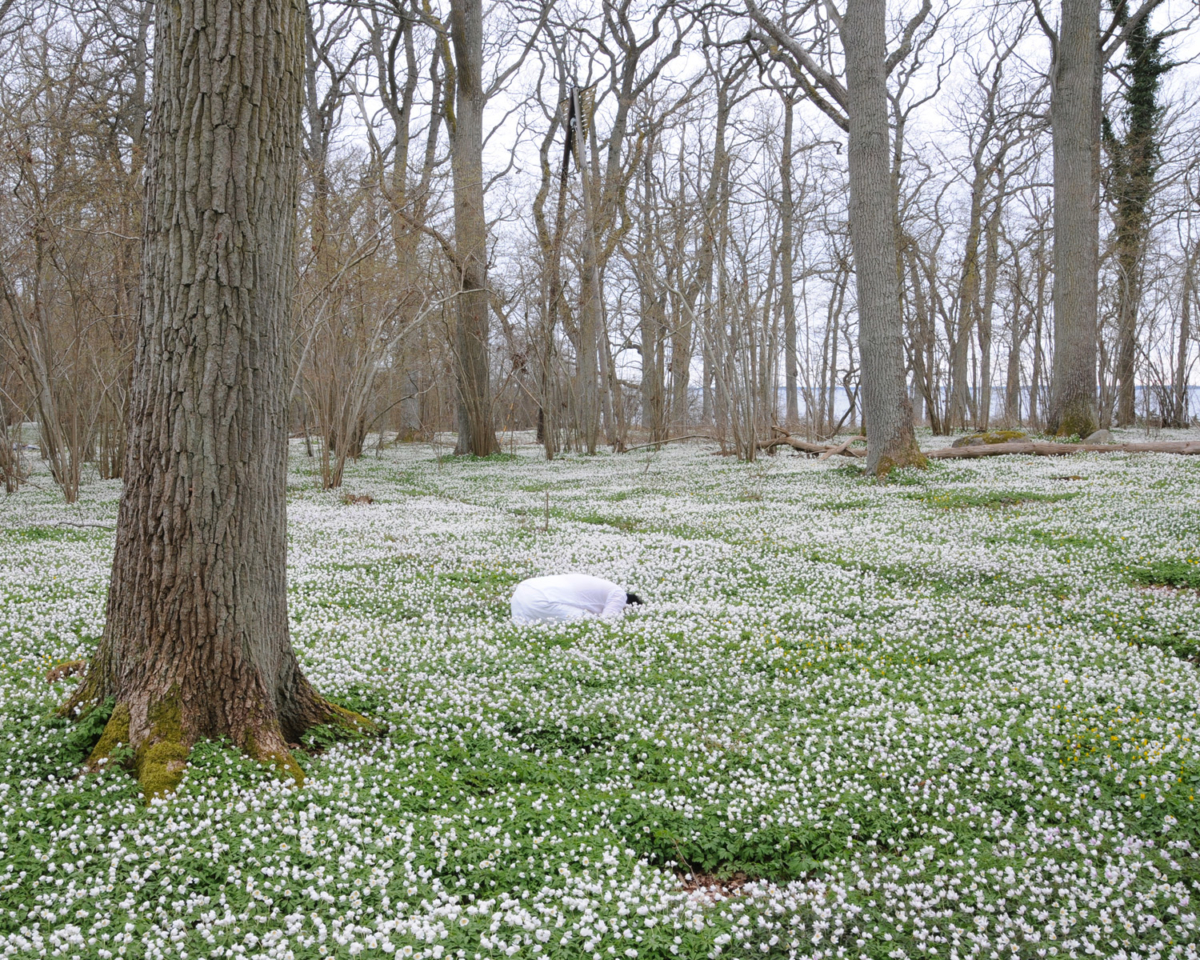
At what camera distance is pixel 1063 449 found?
16219mm

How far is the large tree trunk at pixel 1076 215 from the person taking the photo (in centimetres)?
1878

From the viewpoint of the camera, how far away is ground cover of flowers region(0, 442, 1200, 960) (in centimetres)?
268

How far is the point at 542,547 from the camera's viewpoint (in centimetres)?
928

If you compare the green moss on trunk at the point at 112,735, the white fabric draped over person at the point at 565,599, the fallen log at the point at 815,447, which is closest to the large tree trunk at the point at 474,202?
the fallen log at the point at 815,447

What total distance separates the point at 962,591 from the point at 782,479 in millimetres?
8377

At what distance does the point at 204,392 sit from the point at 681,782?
9.47 feet

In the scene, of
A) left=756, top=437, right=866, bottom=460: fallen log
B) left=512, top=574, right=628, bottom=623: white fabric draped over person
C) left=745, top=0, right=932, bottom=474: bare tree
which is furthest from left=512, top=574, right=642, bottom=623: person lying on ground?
left=756, top=437, right=866, bottom=460: fallen log

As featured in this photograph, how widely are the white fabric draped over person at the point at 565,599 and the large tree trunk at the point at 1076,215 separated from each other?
1709 centimetres

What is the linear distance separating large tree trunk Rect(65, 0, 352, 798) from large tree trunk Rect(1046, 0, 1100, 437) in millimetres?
20241

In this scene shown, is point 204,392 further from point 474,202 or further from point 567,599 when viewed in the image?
point 474,202

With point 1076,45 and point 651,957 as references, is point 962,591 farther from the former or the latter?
point 1076,45

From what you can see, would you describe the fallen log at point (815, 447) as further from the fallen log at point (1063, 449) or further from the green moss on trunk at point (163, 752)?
the green moss on trunk at point (163, 752)

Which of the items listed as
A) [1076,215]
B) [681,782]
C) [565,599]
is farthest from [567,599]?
[1076,215]

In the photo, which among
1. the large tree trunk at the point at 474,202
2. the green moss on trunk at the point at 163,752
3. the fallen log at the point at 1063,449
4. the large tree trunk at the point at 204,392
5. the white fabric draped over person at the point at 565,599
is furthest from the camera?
the large tree trunk at the point at 474,202
